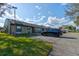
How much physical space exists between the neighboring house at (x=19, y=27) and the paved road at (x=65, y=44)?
5.4 inches

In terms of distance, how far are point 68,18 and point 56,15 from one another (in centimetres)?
18

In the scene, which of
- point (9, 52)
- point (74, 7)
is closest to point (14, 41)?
point (9, 52)

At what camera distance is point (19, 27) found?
3.19m

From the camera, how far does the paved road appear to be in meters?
3.11

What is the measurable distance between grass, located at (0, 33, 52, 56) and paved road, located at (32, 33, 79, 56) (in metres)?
0.09

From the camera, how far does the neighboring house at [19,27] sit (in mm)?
3166

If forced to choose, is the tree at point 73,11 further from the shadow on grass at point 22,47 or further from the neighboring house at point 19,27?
the shadow on grass at point 22,47

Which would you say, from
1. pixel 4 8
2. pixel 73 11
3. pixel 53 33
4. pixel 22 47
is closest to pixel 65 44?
pixel 53 33

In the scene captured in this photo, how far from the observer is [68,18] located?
3.18 metres

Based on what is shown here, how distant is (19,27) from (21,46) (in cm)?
29

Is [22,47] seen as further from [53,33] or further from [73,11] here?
[73,11]

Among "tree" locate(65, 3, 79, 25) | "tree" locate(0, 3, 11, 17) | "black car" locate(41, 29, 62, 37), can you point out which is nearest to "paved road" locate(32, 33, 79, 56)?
"black car" locate(41, 29, 62, 37)

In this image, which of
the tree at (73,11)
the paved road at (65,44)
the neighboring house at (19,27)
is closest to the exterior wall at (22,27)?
the neighboring house at (19,27)

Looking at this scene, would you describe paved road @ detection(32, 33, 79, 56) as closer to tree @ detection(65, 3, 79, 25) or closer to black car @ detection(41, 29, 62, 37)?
black car @ detection(41, 29, 62, 37)
